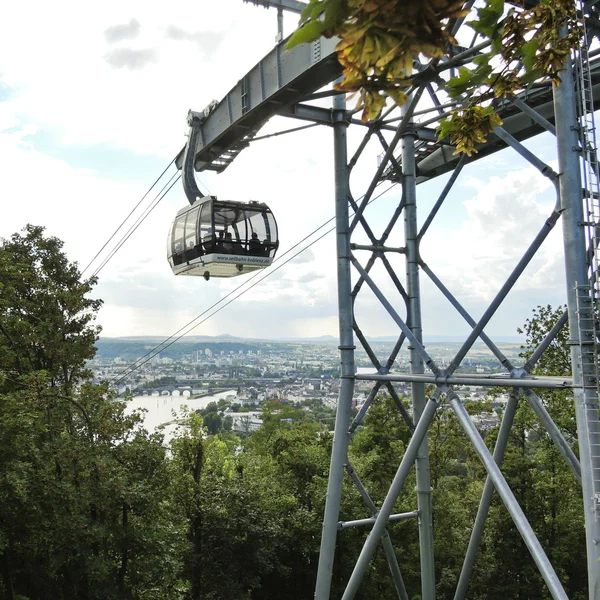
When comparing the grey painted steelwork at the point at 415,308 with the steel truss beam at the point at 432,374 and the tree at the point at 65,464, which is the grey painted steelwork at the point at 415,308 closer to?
the steel truss beam at the point at 432,374

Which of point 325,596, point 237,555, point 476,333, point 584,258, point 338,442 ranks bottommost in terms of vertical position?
point 237,555

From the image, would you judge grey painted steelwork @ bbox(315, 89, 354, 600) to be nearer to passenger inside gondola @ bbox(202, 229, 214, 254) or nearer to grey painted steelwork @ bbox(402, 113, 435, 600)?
grey painted steelwork @ bbox(402, 113, 435, 600)

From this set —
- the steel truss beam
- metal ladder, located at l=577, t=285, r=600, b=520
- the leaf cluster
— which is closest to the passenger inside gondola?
the steel truss beam

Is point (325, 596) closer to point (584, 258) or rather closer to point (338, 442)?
point (338, 442)

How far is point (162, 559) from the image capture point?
14711 millimetres

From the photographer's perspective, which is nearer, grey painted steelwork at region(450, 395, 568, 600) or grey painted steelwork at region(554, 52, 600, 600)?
grey painted steelwork at region(554, 52, 600, 600)

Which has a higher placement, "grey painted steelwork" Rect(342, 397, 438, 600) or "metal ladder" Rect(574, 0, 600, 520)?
"metal ladder" Rect(574, 0, 600, 520)

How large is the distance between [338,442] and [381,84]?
283 inches

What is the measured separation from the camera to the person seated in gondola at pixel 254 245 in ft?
41.5

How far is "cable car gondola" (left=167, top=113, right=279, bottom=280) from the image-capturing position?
12.1m

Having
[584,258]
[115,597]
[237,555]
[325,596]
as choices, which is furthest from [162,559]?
[584,258]

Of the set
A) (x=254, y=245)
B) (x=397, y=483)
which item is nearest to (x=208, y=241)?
(x=254, y=245)

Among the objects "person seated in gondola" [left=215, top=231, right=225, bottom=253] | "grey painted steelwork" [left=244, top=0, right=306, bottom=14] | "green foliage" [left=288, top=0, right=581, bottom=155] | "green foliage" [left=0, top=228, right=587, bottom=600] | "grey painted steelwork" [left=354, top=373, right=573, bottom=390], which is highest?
"grey painted steelwork" [left=244, top=0, right=306, bottom=14]

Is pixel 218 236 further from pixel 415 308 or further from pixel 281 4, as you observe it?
Answer: pixel 281 4
